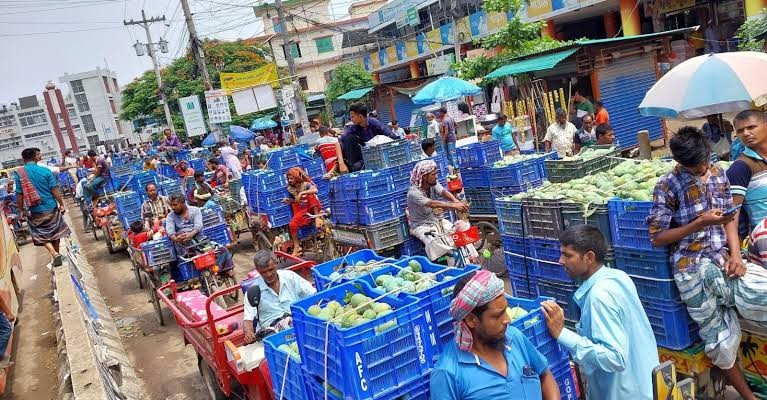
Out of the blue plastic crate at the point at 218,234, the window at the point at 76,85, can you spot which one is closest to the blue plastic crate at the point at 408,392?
the blue plastic crate at the point at 218,234

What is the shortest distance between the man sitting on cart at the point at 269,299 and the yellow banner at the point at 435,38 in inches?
1065

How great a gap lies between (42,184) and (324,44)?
148ft

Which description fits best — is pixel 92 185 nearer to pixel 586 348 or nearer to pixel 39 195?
pixel 39 195

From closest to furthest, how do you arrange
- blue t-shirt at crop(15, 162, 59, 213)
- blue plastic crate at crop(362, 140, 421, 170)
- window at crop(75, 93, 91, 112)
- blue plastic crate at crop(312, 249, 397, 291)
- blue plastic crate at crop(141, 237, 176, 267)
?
blue plastic crate at crop(312, 249, 397, 291) < blue plastic crate at crop(362, 140, 421, 170) < blue plastic crate at crop(141, 237, 176, 267) < blue t-shirt at crop(15, 162, 59, 213) < window at crop(75, 93, 91, 112)

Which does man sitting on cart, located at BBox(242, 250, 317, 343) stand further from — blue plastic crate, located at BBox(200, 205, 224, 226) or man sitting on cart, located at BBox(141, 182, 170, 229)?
man sitting on cart, located at BBox(141, 182, 170, 229)

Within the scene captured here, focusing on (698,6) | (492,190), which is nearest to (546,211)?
(492,190)

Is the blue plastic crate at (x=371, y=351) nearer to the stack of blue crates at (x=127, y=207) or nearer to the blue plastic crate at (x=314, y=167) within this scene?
the blue plastic crate at (x=314, y=167)

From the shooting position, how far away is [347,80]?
37.9 metres

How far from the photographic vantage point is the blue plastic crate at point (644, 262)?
4.19 m

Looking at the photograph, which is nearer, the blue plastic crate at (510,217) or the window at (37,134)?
the blue plastic crate at (510,217)

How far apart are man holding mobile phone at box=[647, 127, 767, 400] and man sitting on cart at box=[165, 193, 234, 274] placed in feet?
22.2

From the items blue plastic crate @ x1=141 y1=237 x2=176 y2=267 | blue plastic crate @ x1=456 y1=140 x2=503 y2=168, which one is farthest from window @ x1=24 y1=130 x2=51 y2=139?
blue plastic crate @ x1=456 y1=140 x2=503 y2=168

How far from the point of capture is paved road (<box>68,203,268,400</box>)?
7262 millimetres

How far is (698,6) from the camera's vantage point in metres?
19.2
